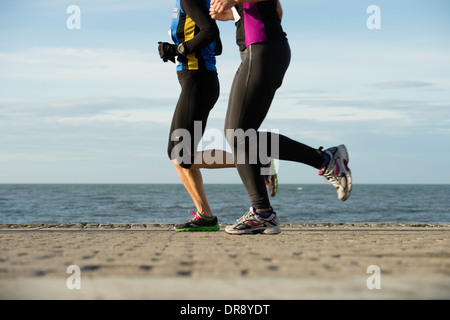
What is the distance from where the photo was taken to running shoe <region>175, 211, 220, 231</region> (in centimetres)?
411

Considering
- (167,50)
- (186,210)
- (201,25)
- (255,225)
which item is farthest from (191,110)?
(186,210)

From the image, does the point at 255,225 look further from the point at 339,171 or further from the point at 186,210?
the point at 186,210

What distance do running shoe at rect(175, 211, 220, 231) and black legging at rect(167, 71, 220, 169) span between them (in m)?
0.50

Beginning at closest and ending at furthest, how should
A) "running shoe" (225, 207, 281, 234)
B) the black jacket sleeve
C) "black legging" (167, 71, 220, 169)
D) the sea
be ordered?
"running shoe" (225, 207, 281, 234) → the black jacket sleeve → "black legging" (167, 71, 220, 169) → the sea

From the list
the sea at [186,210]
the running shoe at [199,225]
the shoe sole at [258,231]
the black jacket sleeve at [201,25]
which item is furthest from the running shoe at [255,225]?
the sea at [186,210]

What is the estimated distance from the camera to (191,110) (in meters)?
3.88

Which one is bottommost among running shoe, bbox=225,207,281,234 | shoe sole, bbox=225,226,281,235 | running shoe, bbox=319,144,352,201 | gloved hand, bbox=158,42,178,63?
shoe sole, bbox=225,226,281,235

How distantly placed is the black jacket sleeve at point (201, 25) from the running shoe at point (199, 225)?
1.43 meters

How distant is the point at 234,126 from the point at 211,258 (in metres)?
1.37

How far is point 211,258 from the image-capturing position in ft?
6.53

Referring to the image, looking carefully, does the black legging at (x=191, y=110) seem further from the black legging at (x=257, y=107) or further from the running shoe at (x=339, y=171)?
the running shoe at (x=339, y=171)

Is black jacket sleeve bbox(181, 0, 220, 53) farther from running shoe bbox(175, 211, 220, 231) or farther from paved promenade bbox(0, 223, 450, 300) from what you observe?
paved promenade bbox(0, 223, 450, 300)

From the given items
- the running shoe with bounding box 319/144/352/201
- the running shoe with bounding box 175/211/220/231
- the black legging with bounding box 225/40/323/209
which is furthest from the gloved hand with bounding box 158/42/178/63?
the running shoe with bounding box 319/144/352/201

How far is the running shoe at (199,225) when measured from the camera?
4113 mm
